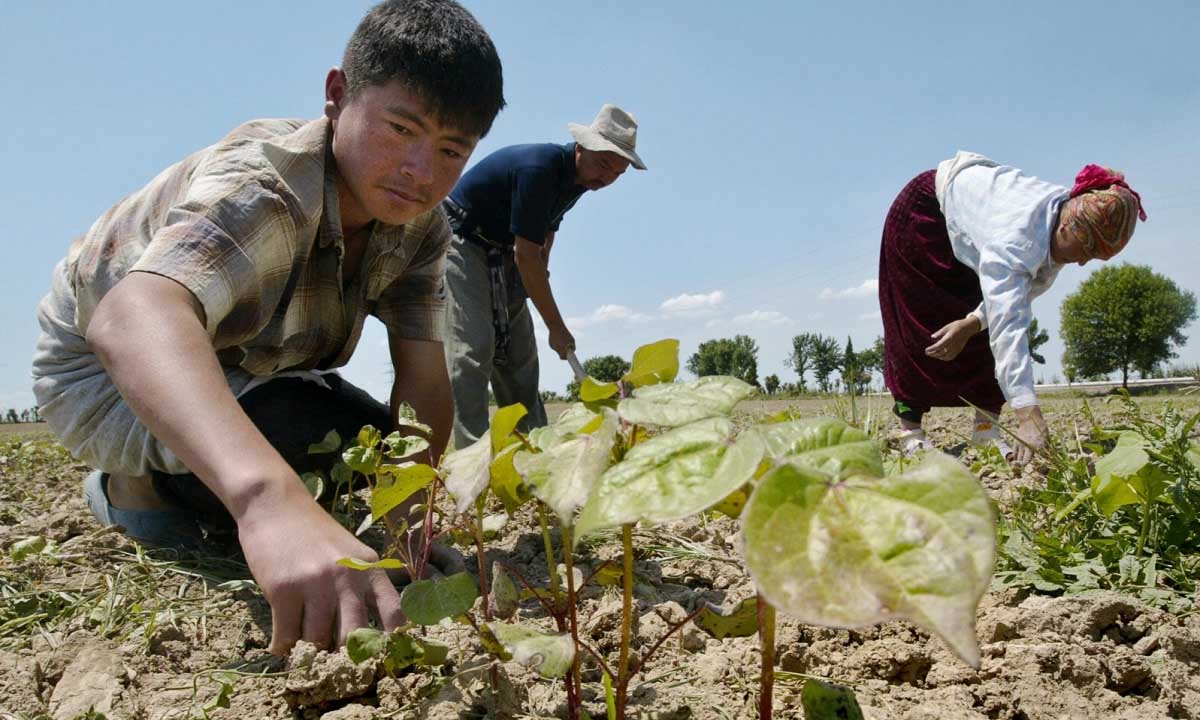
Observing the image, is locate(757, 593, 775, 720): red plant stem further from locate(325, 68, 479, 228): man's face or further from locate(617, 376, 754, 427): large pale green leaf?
locate(325, 68, 479, 228): man's face

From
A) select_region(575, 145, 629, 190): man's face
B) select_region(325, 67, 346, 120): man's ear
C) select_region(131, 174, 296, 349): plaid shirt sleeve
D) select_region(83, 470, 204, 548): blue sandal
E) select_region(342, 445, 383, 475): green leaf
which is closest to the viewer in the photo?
select_region(342, 445, 383, 475): green leaf

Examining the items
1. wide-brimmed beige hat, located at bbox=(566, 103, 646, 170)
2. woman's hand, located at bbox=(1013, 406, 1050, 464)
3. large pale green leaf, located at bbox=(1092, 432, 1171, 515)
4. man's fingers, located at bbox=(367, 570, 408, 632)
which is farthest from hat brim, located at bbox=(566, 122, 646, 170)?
man's fingers, located at bbox=(367, 570, 408, 632)

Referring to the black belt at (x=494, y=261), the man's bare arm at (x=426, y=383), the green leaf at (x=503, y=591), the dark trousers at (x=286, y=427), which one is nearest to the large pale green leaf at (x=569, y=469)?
the green leaf at (x=503, y=591)

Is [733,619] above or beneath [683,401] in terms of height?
beneath

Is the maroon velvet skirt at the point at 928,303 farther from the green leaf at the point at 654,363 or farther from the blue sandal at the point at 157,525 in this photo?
the green leaf at the point at 654,363

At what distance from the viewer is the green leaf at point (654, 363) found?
73 centimetres

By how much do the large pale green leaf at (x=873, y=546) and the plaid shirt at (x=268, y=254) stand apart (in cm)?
134

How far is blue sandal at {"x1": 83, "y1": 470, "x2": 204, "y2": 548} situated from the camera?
2014mm

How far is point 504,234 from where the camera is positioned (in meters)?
3.73

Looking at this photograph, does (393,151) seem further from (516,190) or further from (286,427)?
(516,190)

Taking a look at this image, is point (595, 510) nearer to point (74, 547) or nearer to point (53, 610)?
point (53, 610)

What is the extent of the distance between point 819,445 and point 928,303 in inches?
132

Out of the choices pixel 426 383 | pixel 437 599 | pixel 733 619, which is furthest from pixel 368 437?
pixel 426 383

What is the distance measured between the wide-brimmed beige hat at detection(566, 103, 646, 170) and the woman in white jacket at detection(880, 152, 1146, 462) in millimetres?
1339
